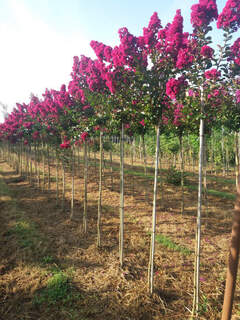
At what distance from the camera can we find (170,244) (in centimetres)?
527

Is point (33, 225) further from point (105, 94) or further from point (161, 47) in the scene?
point (161, 47)

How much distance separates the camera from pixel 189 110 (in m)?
2.91

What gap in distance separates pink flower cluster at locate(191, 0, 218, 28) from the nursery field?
15.4 ft

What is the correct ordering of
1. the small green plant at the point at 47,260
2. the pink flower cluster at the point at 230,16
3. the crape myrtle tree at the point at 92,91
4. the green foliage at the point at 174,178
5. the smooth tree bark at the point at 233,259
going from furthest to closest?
the green foliage at the point at 174,178 < the small green plant at the point at 47,260 < the crape myrtle tree at the point at 92,91 < the pink flower cluster at the point at 230,16 < the smooth tree bark at the point at 233,259

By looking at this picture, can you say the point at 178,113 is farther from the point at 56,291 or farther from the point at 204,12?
the point at 56,291

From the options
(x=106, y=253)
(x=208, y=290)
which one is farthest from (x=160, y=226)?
(x=208, y=290)

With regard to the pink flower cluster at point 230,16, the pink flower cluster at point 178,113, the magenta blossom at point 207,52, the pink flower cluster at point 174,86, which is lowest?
the pink flower cluster at point 178,113

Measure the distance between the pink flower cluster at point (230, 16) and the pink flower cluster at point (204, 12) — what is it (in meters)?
0.11

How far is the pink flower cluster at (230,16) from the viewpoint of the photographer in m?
2.60

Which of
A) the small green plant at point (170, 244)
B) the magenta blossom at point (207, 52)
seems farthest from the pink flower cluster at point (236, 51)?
the small green plant at point (170, 244)

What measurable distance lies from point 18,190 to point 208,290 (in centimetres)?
1196

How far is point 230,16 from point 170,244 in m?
5.26

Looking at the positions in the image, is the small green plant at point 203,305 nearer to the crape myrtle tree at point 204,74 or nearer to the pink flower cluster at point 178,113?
the crape myrtle tree at point 204,74

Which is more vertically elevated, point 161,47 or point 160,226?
point 161,47
